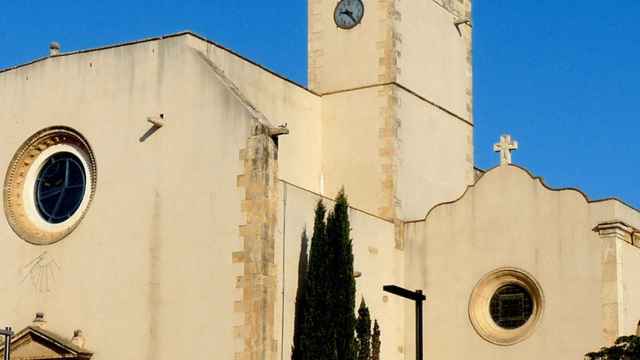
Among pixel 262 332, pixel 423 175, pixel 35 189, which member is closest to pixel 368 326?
pixel 262 332

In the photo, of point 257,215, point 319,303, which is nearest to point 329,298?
point 319,303

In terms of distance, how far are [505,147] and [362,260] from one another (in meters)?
4.26

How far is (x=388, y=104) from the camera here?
31.2 m

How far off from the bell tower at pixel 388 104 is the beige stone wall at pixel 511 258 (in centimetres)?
155

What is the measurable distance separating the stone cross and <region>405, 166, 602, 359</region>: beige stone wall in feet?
1.37

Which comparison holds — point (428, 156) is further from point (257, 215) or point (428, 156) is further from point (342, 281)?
point (257, 215)

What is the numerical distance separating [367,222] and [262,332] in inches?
203

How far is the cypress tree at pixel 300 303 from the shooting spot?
26453 millimetres

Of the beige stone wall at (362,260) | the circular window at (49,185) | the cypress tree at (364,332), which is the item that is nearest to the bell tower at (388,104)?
the beige stone wall at (362,260)

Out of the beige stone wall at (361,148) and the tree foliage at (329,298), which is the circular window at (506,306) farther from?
the tree foliage at (329,298)

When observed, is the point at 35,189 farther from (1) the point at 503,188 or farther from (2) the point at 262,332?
(1) the point at 503,188

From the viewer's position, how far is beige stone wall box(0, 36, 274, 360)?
86.3 ft

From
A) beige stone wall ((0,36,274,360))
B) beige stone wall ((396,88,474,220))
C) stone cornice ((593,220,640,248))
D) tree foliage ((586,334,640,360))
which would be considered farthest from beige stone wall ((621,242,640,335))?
beige stone wall ((0,36,274,360))

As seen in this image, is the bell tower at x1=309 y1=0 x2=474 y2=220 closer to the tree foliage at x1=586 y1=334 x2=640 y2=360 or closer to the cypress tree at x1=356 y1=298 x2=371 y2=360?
the cypress tree at x1=356 y1=298 x2=371 y2=360
